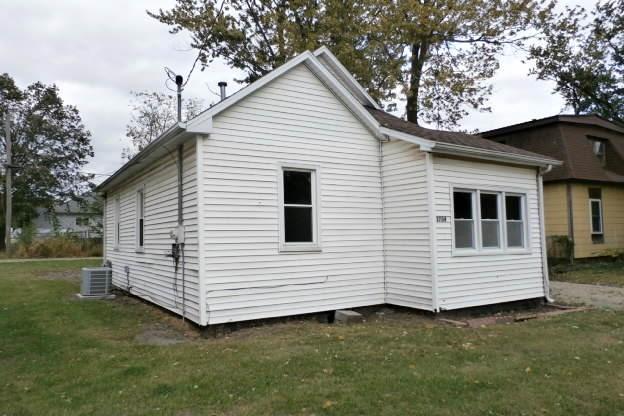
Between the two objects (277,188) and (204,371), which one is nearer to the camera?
(204,371)

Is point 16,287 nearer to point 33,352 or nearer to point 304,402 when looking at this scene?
point 33,352

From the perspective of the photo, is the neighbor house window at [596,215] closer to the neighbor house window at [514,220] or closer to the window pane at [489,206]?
the neighbor house window at [514,220]

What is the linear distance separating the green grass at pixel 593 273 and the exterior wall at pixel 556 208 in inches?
57.1

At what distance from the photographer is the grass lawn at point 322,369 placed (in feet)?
13.8

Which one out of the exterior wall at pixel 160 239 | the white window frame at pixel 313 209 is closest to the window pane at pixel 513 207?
the white window frame at pixel 313 209

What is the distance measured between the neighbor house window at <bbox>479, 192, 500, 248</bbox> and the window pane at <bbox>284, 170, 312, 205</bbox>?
3.52 metres

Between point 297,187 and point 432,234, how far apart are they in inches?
99.8

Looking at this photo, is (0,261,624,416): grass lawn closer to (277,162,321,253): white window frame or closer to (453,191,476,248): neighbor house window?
(277,162,321,253): white window frame

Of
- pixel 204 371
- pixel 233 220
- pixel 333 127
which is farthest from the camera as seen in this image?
pixel 333 127

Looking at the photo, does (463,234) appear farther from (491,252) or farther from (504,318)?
(504,318)

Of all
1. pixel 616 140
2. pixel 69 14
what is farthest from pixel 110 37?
pixel 616 140

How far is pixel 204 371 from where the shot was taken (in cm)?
517

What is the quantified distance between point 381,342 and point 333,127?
4.09 metres

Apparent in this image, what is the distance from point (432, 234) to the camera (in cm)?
816
